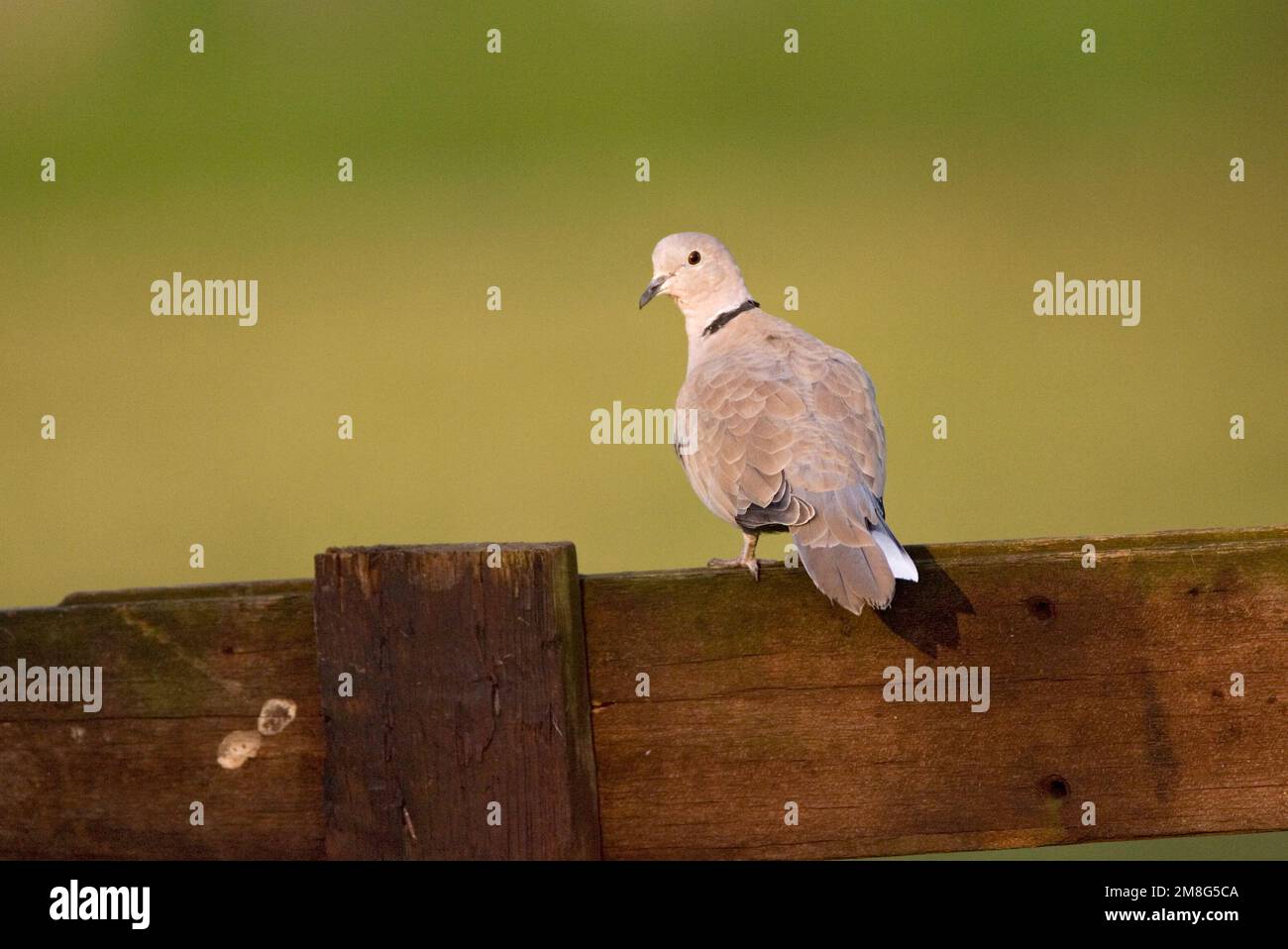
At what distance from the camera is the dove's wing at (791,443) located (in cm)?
282

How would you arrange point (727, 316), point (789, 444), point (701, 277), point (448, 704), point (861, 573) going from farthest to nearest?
point (701, 277) < point (727, 316) < point (789, 444) < point (861, 573) < point (448, 704)

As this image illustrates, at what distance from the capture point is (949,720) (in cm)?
196

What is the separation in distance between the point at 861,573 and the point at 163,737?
1.05 meters

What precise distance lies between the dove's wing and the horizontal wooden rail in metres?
0.42

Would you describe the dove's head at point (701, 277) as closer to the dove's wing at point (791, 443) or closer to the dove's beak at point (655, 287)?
the dove's beak at point (655, 287)

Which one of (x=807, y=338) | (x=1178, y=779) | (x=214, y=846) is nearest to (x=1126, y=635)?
(x=1178, y=779)

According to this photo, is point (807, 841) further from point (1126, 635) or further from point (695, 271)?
point (695, 271)

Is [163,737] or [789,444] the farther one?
[789,444]

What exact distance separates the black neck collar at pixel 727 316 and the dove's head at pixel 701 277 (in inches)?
1.5

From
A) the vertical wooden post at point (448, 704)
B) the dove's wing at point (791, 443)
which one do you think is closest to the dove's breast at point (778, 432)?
the dove's wing at point (791, 443)

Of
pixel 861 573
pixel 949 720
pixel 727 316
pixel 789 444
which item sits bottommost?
pixel 949 720

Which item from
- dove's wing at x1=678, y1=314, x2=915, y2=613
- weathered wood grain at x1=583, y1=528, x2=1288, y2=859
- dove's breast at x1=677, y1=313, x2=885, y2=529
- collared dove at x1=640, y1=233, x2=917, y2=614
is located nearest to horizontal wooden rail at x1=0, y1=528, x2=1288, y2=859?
weathered wood grain at x1=583, y1=528, x2=1288, y2=859

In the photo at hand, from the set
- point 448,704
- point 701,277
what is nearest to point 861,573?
point 448,704

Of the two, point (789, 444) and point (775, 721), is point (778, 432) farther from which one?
point (775, 721)
